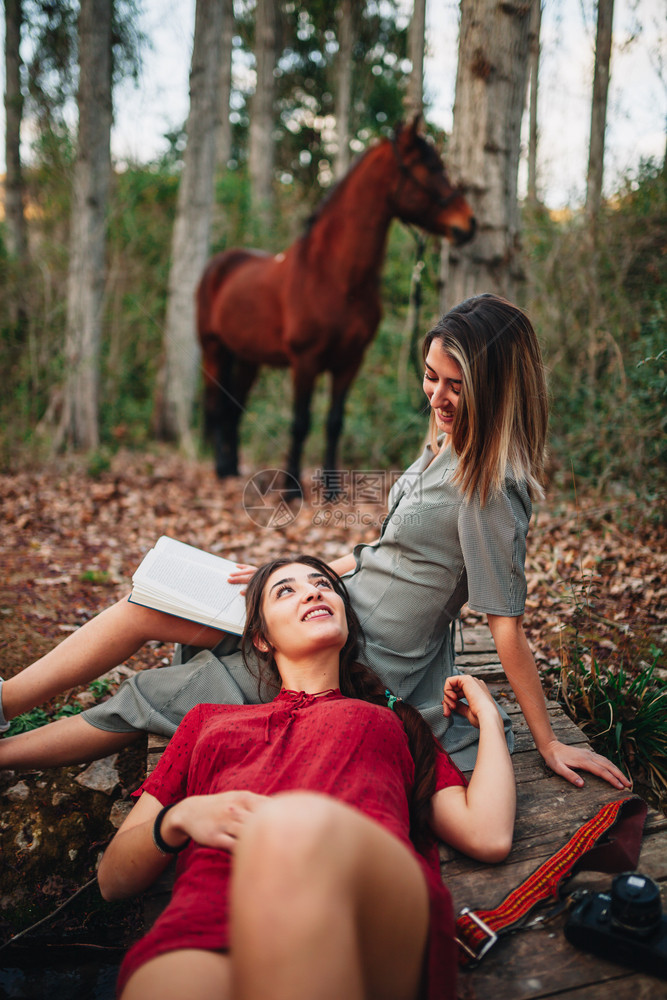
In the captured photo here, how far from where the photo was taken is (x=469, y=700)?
5.78 ft


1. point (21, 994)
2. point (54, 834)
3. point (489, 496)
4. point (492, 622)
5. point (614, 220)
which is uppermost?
point (614, 220)

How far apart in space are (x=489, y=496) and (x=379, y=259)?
394 centimetres

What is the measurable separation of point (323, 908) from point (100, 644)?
133 cm

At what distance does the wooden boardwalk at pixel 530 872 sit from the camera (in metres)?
1.30

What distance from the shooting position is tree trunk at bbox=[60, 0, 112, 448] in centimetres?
678

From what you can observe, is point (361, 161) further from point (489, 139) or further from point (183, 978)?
point (183, 978)

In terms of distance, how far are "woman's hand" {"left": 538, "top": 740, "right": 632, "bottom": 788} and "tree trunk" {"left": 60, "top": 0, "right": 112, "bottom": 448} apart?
238 inches

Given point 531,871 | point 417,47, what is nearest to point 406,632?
point 531,871

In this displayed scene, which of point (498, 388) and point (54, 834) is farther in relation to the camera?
point (54, 834)

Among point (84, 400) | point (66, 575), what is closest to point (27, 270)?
point (84, 400)

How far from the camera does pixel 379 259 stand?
521 centimetres

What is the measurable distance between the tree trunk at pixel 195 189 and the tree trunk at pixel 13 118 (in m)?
2.84

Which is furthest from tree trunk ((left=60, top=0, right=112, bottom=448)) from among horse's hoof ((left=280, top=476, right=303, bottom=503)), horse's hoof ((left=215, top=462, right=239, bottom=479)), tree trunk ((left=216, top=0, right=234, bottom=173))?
tree trunk ((left=216, top=0, right=234, bottom=173))

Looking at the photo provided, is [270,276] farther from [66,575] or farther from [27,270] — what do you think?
[66,575]
